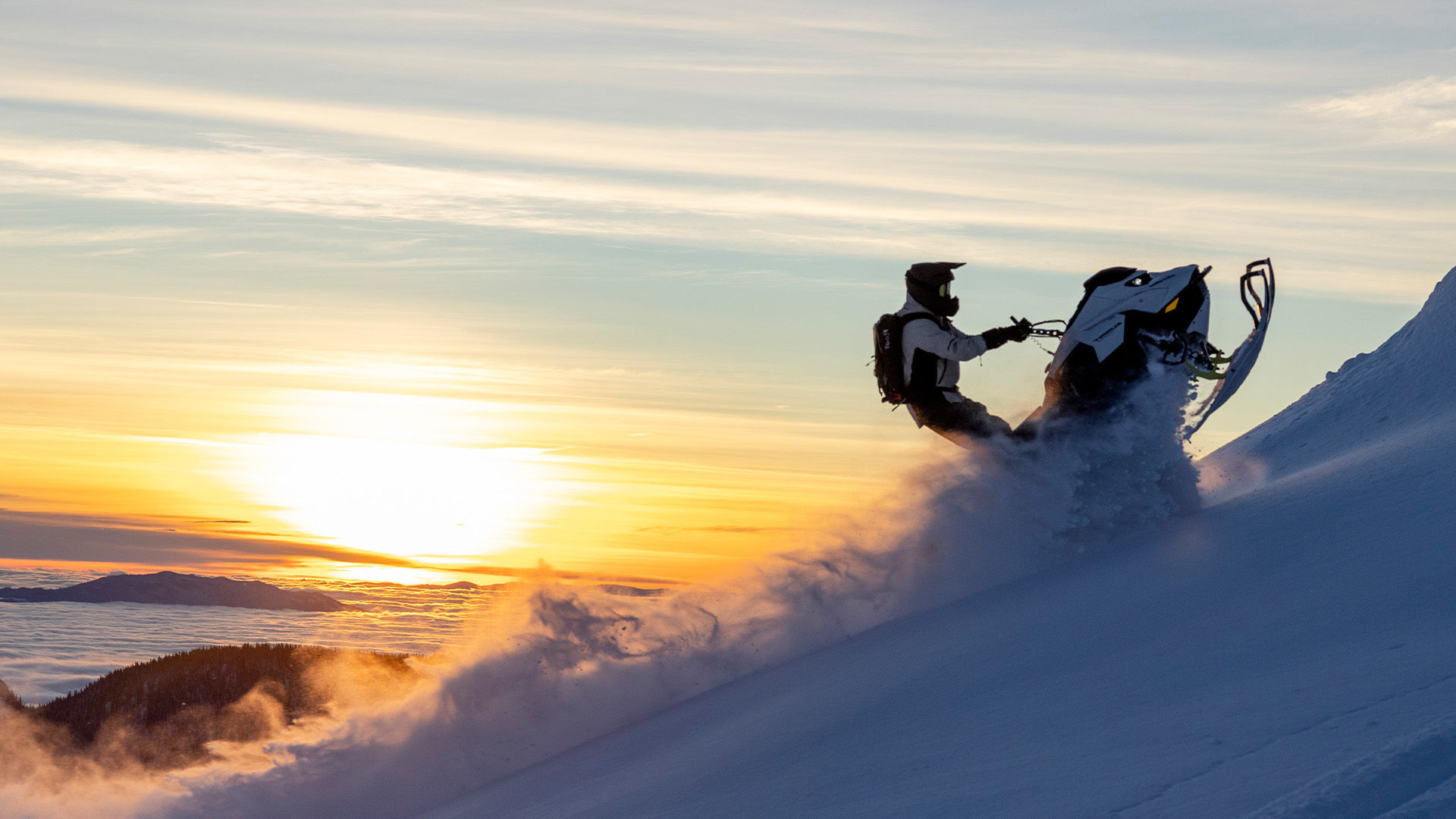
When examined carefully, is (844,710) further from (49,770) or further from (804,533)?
(49,770)

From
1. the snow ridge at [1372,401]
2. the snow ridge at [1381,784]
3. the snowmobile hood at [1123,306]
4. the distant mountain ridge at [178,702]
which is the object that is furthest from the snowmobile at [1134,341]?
the distant mountain ridge at [178,702]

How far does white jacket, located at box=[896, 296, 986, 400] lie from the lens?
10.3 metres

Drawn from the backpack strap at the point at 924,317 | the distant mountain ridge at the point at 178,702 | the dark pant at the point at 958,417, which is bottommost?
the distant mountain ridge at the point at 178,702

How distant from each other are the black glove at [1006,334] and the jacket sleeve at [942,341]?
58mm

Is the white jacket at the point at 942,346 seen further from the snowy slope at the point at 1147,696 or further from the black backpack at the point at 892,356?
the snowy slope at the point at 1147,696

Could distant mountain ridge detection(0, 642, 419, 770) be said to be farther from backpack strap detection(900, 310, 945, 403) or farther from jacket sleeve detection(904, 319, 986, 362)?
jacket sleeve detection(904, 319, 986, 362)

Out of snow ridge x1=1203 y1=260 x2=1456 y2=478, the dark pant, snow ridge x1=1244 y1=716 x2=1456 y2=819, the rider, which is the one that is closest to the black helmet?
the rider

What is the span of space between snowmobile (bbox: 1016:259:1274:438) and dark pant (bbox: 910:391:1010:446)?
332 millimetres

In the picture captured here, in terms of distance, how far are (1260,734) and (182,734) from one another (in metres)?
137

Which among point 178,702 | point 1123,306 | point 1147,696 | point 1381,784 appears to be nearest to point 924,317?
point 1123,306

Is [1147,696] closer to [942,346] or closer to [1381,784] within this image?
[1381,784]

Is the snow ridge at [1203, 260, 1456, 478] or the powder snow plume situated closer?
the powder snow plume

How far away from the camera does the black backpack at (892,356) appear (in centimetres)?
1069

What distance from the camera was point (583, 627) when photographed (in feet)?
38.0
